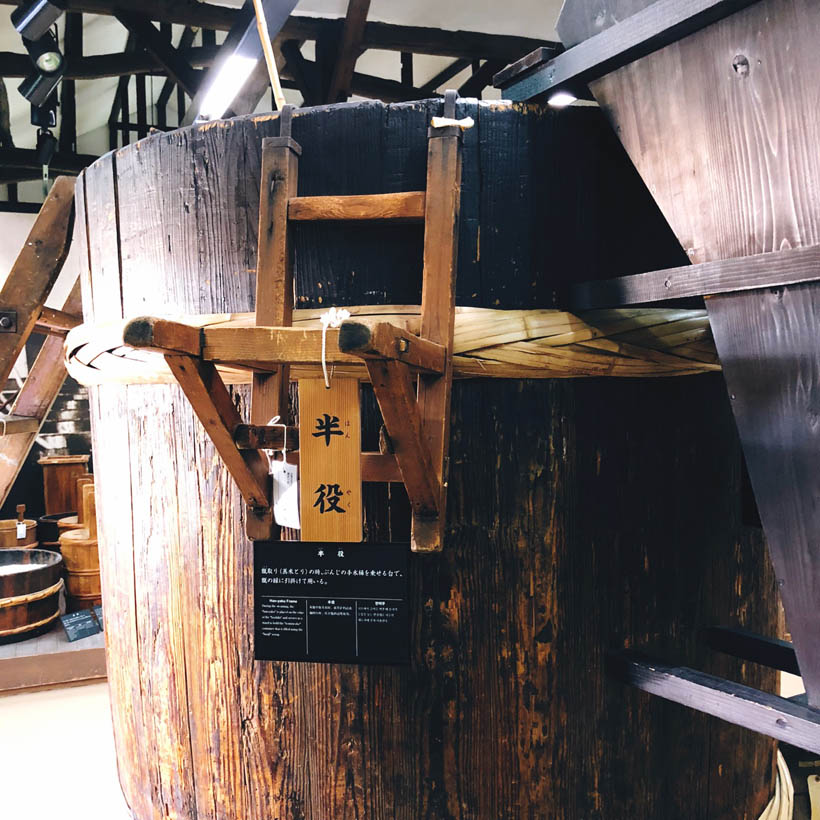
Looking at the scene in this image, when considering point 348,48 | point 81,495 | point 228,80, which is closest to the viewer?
point 228,80

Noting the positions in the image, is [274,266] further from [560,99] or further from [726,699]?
[726,699]

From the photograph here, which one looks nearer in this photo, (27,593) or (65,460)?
(27,593)

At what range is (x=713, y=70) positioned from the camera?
1.48m

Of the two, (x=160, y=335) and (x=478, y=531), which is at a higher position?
(x=160, y=335)

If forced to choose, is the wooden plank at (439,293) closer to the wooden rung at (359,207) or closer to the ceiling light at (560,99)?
the wooden rung at (359,207)

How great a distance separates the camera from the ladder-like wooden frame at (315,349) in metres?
1.29

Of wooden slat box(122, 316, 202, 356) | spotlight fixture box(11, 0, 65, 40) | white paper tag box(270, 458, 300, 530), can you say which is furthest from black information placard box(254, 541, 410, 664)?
spotlight fixture box(11, 0, 65, 40)

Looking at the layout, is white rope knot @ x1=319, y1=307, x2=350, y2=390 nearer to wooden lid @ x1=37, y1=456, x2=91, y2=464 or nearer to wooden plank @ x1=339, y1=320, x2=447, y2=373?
wooden plank @ x1=339, y1=320, x2=447, y2=373

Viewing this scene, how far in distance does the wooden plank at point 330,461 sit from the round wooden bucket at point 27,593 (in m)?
3.41

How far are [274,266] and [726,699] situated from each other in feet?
4.32

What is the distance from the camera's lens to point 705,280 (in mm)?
1513

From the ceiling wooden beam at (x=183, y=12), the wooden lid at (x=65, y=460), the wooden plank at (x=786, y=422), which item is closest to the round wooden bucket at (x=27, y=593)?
the wooden lid at (x=65, y=460)

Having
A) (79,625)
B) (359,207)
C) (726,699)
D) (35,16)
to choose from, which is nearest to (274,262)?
(359,207)

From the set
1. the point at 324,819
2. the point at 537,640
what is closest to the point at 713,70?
the point at 537,640
